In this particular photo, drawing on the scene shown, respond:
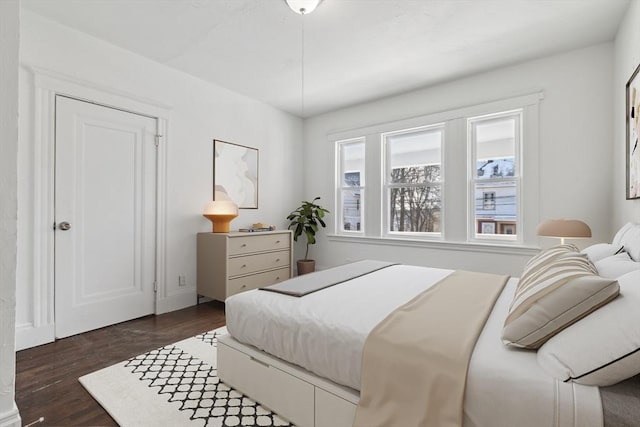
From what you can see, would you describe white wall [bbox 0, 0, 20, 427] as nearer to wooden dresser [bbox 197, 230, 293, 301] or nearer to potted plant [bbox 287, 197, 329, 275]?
wooden dresser [bbox 197, 230, 293, 301]

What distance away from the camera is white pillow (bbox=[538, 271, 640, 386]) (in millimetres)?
875

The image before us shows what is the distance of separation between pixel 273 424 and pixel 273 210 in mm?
3373

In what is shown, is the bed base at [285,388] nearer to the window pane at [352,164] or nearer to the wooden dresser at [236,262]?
the wooden dresser at [236,262]

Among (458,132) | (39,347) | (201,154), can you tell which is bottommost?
(39,347)

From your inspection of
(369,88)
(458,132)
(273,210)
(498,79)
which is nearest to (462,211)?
→ (458,132)

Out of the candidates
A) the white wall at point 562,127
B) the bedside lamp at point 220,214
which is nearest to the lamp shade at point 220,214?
the bedside lamp at point 220,214

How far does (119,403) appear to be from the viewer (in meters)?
1.74

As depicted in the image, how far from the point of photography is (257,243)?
3.72 m

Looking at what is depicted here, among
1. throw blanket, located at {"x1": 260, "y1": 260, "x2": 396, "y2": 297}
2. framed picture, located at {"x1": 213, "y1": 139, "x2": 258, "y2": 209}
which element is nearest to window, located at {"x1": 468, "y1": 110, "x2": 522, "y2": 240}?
throw blanket, located at {"x1": 260, "y1": 260, "x2": 396, "y2": 297}

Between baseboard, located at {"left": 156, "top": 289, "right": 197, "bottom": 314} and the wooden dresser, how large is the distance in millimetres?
114

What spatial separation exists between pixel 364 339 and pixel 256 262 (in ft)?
8.49

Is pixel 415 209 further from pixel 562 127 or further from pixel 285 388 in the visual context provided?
pixel 285 388

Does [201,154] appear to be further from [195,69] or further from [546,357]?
[546,357]

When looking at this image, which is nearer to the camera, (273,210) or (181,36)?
(181,36)
